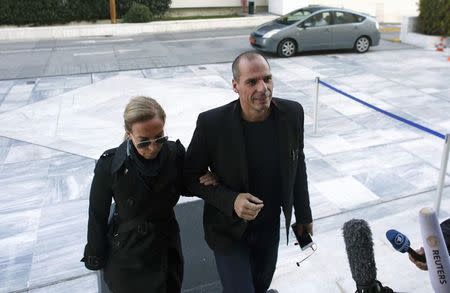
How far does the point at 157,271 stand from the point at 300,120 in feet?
4.19

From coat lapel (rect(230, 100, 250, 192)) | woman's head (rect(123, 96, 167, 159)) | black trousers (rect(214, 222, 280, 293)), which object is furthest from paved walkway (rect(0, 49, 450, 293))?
woman's head (rect(123, 96, 167, 159))

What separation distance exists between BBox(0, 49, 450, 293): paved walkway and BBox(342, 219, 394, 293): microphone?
2.39 meters

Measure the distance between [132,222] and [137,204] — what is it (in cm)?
12

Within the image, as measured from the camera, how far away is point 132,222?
2.43 metres

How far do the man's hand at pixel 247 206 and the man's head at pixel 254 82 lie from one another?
502mm

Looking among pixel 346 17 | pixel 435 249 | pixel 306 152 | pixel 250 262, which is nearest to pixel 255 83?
pixel 250 262

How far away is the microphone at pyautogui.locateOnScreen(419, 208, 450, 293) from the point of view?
126 cm

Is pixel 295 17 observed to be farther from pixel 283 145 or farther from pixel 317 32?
pixel 283 145

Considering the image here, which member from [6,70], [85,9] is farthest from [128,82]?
[85,9]

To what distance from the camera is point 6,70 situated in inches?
508

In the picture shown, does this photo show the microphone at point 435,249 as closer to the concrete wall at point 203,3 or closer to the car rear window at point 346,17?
the car rear window at point 346,17

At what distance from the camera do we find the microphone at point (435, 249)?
1262mm

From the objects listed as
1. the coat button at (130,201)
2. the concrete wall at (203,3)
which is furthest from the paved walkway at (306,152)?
the concrete wall at (203,3)

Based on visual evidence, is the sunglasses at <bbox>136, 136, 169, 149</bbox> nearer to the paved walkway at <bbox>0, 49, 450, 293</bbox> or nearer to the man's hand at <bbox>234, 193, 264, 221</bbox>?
the man's hand at <bbox>234, 193, 264, 221</bbox>
